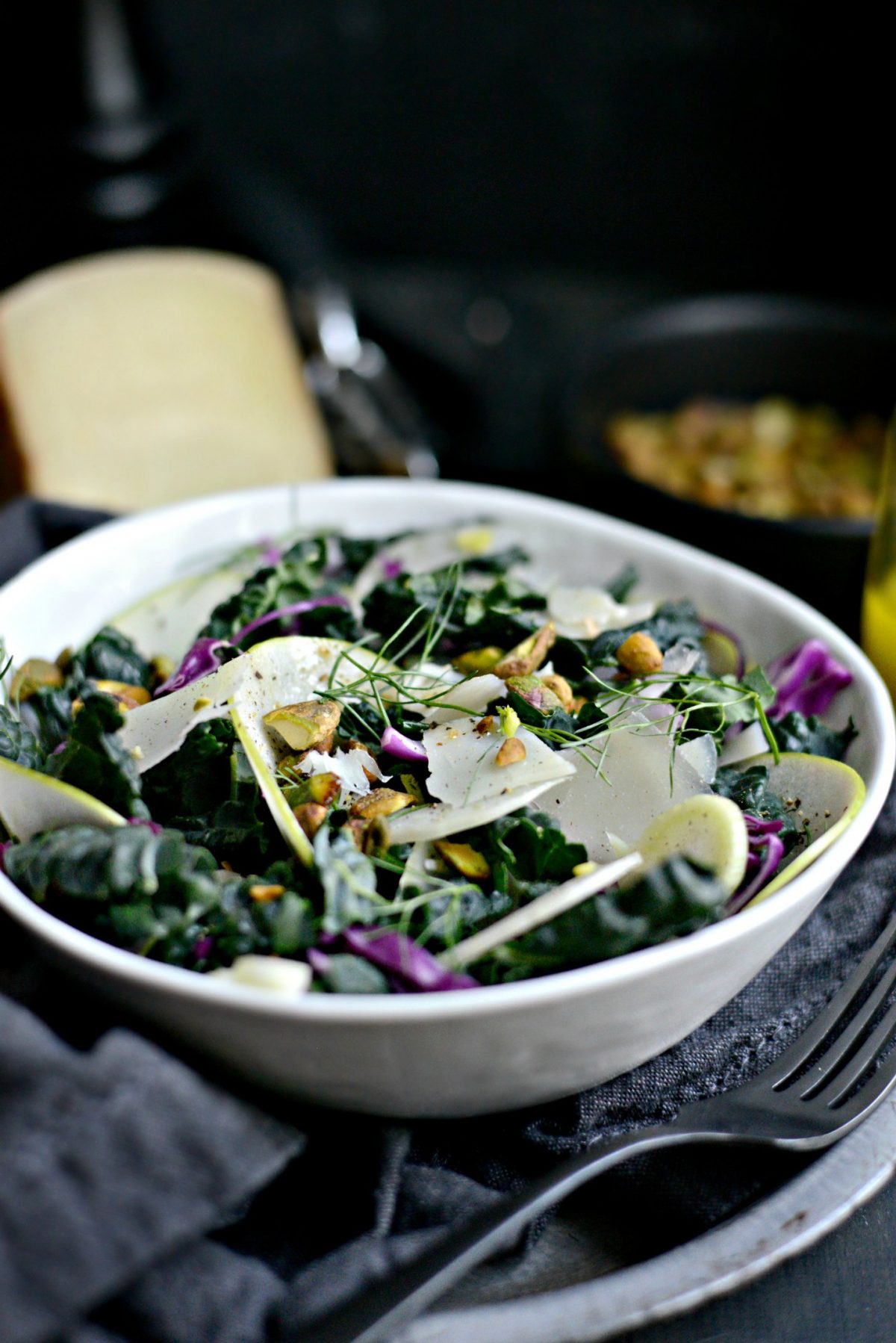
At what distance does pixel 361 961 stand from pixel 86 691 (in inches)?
18.6

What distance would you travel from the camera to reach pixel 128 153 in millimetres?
2268

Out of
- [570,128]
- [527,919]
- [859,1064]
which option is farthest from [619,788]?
[570,128]

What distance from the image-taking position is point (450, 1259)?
2.76 feet

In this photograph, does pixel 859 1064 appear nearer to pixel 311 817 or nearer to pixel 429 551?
pixel 311 817

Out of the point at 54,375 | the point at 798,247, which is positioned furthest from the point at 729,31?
the point at 54,375

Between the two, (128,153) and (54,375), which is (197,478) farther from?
(128,153)

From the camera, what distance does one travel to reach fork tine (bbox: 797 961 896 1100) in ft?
3.38

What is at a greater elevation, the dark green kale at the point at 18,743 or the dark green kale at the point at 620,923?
the dark green kale at the point at 18,743

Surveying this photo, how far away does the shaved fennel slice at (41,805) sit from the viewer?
100cm

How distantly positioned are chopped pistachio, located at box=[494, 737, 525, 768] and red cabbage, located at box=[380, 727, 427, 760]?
3.5 inches

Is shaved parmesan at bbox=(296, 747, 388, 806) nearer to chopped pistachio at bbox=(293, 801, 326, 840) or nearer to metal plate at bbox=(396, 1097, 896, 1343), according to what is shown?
chopped pistachio at bbox=(293, 801, 326, 840)

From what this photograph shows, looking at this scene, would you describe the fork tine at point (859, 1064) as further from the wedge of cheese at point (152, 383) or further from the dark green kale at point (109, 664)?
the wedge of cheese at point (152, 383)

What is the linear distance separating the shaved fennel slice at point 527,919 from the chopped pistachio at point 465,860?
71mm

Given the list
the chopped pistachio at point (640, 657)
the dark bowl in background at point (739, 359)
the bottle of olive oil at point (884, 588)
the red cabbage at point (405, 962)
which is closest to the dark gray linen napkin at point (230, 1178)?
the red cabbage at point (405, 962)
